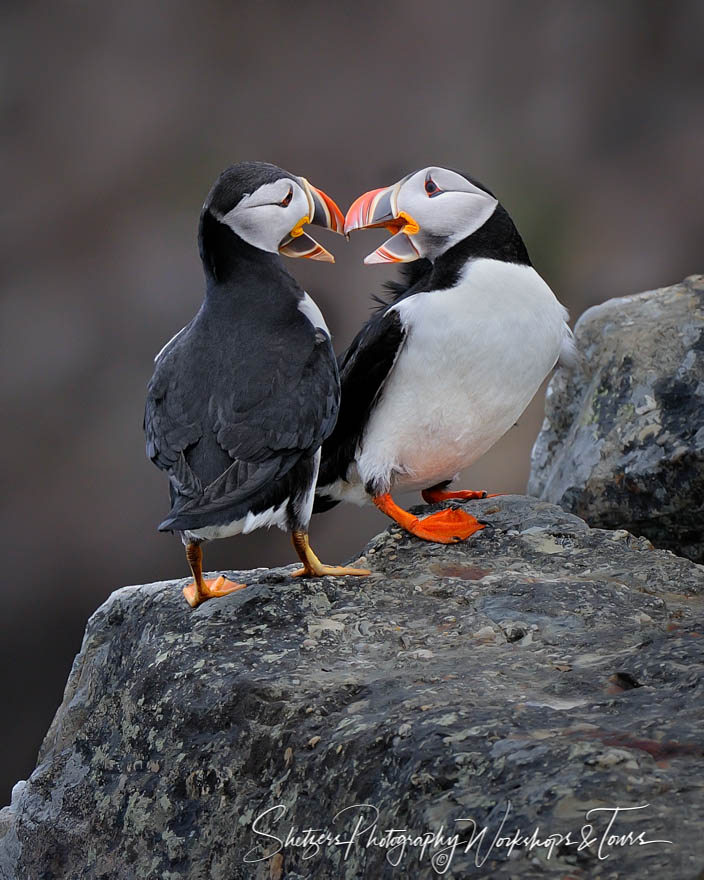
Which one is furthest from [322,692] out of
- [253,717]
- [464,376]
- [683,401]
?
[683,401]

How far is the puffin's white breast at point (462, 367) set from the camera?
2.04m

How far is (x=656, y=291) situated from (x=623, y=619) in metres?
1.20

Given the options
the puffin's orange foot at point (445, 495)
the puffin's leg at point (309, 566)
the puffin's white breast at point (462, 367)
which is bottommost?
the puffin's orange foot at point (445, 495)

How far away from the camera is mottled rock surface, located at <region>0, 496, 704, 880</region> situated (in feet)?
3.53

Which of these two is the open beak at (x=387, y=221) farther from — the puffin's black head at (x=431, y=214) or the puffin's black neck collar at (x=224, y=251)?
the puffin's black neck collar at (x=224, y=251)

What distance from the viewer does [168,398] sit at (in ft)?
5.90

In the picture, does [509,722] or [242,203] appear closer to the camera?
[509,722]

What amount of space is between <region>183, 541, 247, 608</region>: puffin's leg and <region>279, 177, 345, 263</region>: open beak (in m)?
0.55

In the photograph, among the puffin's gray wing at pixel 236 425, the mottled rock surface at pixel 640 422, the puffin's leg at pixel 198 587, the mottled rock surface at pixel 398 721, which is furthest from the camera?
the mottled rock surface at pixel 640 422

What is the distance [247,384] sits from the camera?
175 centimetres

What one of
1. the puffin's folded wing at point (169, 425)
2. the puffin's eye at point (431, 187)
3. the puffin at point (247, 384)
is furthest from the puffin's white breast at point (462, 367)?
the puffin's folded wing at point (169, 425)

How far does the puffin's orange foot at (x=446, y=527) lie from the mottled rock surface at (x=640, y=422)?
394 millimetres

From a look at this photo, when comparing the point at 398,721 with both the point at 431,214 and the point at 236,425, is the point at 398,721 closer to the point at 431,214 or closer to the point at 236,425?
the point at 236,425

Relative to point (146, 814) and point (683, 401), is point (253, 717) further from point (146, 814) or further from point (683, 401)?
point (683, 401)
